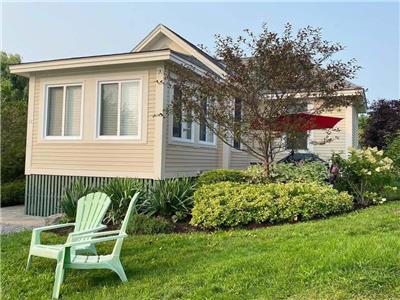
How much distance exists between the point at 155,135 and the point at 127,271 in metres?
5.01

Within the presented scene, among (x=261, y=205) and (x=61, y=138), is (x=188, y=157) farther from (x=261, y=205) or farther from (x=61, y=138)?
(x=261, y=205)

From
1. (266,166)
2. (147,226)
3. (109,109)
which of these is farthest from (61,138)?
(266,166)

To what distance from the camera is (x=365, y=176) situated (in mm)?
9258

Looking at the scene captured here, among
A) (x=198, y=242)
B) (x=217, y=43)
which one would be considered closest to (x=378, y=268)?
(x=198, y=242)

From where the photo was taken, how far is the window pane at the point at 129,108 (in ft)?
33.1

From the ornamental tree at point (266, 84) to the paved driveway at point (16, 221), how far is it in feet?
13.5

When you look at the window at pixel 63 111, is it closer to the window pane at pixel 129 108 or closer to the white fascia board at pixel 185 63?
the window pane at pixel 129 108

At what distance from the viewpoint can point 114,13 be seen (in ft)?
38.1

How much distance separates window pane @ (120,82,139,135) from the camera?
10.1 m

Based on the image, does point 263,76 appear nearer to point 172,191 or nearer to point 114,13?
point 172,191

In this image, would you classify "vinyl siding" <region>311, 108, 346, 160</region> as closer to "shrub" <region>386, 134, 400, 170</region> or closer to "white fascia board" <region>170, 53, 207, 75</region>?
"shrub" <region>386, 134, 400, 170</region>

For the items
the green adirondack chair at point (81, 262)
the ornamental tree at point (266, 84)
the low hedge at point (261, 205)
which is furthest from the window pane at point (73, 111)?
the green adirondack chair at point (81, 262)

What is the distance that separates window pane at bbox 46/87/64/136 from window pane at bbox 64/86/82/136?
205 mm

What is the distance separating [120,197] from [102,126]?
111 inches
